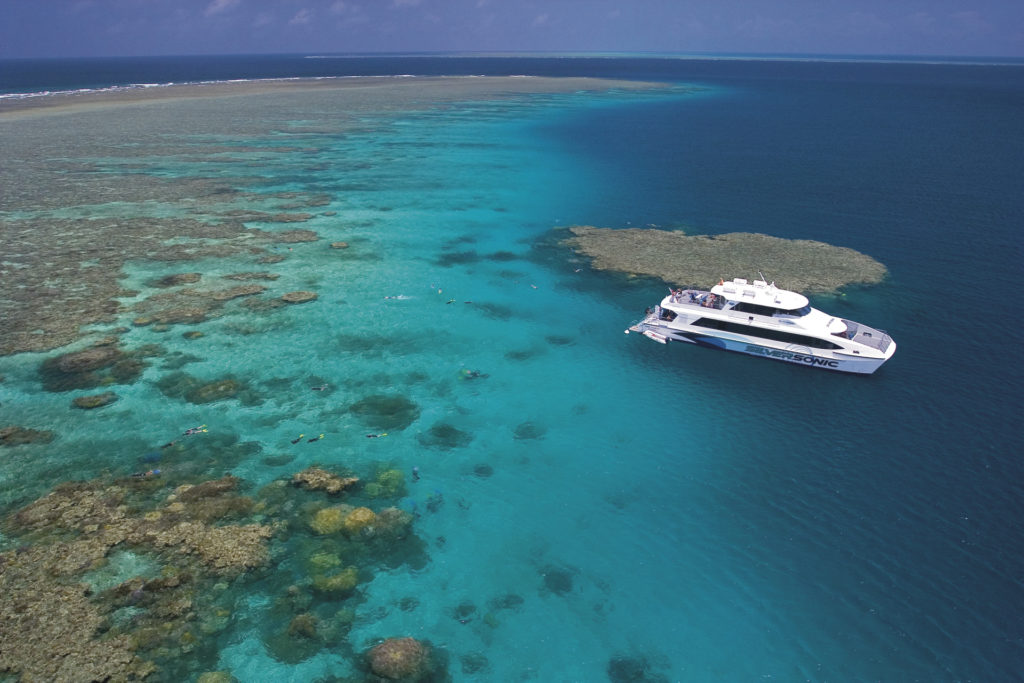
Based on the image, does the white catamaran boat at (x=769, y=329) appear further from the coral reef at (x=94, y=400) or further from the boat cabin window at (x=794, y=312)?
the coral reef at (x=94, y=400)

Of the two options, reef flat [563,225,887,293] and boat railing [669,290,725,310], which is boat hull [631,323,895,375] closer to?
boat railing [669,290,725,310]

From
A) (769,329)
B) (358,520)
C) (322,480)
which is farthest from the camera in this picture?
(769,329)

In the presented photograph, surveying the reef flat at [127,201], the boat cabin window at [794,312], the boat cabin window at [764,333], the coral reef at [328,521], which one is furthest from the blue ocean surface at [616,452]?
the boat cabin window at [794,312]

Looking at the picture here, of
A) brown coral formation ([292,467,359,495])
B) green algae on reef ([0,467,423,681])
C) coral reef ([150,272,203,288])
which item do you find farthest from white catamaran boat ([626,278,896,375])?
coral reef ([150,272,203,288])

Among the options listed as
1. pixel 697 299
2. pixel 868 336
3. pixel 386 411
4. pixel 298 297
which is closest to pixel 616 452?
pixel 386 411

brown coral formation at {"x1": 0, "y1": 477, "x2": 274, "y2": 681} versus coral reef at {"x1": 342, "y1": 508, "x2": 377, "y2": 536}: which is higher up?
brown coral formation at {"x1": 0, "y1": 477, "x2": 274, "y2": 681}

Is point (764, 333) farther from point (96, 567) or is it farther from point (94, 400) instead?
point (94, 400)
